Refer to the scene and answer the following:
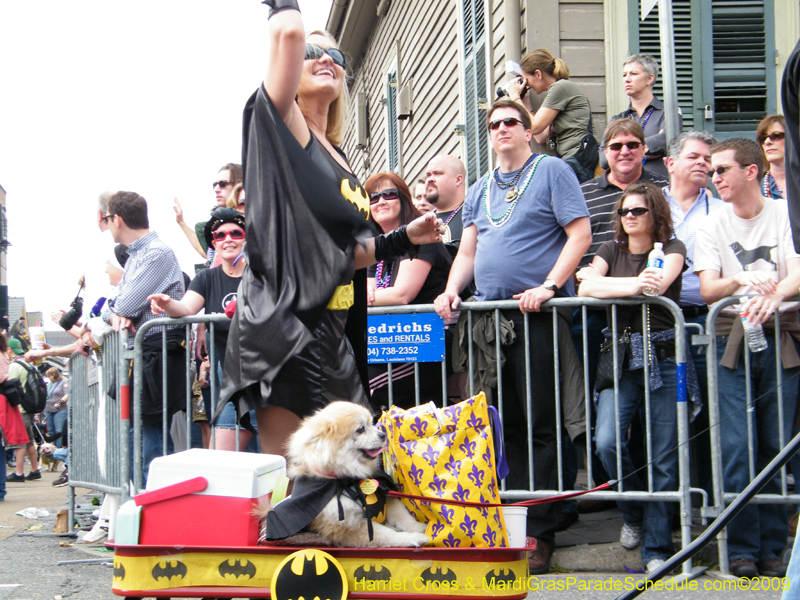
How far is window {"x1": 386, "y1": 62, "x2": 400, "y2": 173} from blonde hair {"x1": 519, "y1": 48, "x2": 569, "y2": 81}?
832cm

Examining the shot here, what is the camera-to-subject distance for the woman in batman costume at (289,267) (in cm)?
215

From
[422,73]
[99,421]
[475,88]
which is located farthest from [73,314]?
[422,73]

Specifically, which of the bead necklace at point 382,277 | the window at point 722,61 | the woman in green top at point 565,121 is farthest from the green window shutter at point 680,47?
the bead necklace at point 382,277

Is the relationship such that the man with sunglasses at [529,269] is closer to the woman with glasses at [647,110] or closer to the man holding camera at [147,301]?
the man holding camera at [147,301]

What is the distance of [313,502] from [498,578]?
53 centimetres

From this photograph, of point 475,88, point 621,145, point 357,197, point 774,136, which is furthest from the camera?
point 475,88

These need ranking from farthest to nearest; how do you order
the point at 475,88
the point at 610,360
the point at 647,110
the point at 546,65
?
the point at 475,88 < the point at 546,65 < the point at 647,110 < the point at 610,360

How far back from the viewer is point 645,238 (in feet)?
14.7

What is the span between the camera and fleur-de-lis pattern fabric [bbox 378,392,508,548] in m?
2.25

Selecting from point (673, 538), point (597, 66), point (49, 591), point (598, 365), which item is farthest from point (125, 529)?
point (597, 66)

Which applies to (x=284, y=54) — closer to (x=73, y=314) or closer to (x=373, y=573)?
(x=373, y=573)

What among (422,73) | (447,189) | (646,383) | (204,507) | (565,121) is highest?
(422,73)

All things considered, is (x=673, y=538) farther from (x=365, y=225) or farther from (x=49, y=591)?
(x=49, y=591)

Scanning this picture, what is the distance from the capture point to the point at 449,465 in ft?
7.61
